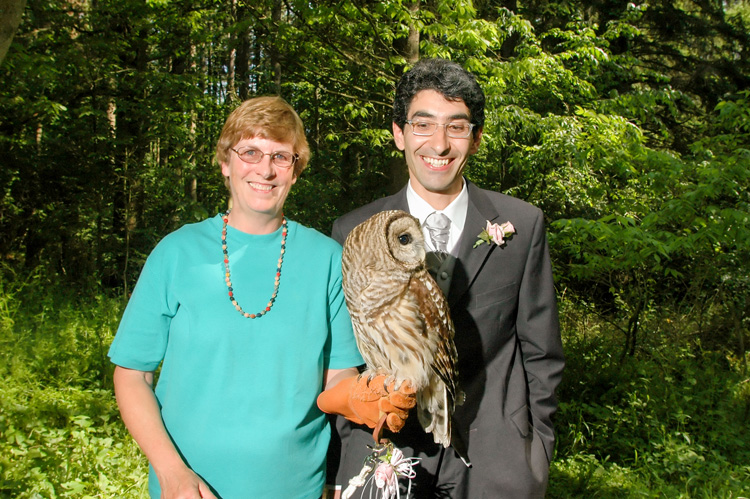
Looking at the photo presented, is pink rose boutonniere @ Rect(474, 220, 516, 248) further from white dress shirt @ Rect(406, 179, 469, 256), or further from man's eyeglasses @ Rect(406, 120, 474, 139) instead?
man's eyeglasses @ Rect(406, 120, 474, 139)

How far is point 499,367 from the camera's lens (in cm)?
206

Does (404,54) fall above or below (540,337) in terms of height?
above

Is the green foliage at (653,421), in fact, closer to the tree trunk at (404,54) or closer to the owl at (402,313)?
the owl at (402,313)

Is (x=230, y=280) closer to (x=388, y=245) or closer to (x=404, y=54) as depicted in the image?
(x=388, y=245)

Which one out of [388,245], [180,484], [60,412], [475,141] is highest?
[475,141]

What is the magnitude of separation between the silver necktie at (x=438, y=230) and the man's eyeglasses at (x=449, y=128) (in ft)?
1.05

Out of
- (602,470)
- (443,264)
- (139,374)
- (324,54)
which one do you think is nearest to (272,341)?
(139,374)

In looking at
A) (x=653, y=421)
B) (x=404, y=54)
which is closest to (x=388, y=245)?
(x=653, y=421)

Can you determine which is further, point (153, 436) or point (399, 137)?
point (399, 137)

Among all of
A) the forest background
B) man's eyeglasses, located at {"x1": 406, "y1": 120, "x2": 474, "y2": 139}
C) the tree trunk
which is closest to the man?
man's eyeglasses, located at {"x1": 406, "y1": 120, "x2": 474, "y2": 139}

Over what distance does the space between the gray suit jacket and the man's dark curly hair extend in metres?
0.35

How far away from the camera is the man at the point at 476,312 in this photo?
1976 millimetres

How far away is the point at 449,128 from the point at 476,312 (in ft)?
2.35

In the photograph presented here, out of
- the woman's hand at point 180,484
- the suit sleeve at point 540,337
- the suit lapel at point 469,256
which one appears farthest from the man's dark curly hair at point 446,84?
the woman's hand at point 180,484
